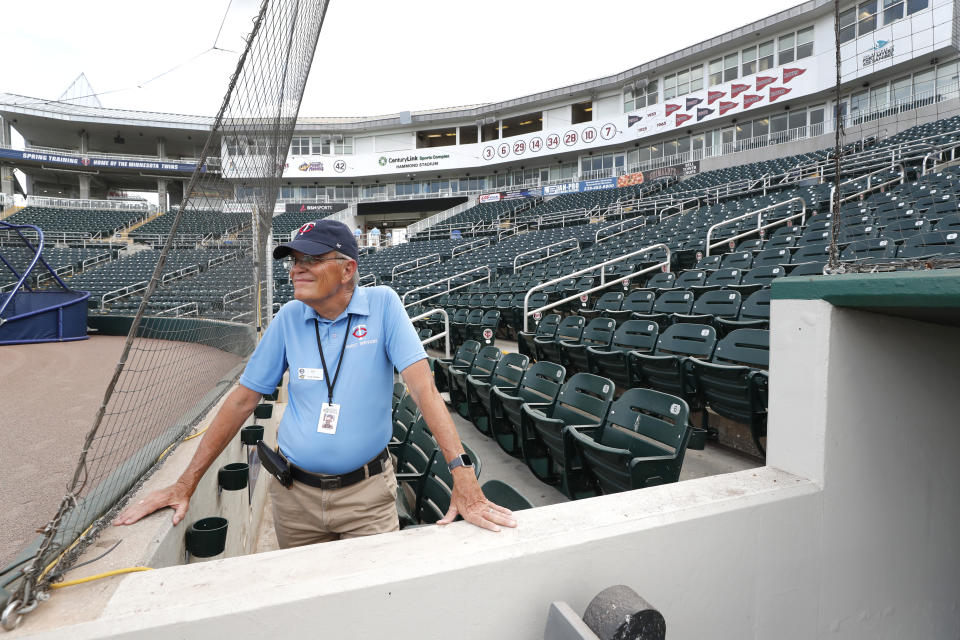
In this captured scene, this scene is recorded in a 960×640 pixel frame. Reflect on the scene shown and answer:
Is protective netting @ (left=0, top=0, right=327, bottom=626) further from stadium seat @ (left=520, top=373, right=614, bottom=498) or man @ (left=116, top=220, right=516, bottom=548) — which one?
stadium seat @ (left=520, top=373, right=614, bottom=498)

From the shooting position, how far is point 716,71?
24.2 meters

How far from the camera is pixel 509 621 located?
3.65 ft

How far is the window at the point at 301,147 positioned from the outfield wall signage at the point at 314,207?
4309mm

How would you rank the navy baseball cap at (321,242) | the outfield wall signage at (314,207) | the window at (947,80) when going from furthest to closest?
the outfield wall signage at (314,207)
the window at (947,80)
the navy baseball cap at (321,242)

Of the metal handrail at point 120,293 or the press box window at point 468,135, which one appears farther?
the press box window at point 468,135

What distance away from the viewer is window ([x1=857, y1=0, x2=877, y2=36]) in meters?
19.1

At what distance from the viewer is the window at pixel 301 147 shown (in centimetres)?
3628

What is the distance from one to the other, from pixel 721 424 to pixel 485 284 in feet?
26.9

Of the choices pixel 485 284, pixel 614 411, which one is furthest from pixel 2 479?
pixel 485 284

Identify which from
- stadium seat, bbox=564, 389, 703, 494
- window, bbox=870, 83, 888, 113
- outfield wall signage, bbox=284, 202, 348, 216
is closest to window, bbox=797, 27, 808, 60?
window, bbox=870, 83, 888, 113

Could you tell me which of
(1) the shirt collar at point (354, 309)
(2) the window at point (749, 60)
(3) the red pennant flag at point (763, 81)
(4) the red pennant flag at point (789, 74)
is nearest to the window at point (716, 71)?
(2) the window at point (749, 60)

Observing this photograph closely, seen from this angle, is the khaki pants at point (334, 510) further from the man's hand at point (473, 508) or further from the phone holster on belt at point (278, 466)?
the man's hand at point (473, 508)

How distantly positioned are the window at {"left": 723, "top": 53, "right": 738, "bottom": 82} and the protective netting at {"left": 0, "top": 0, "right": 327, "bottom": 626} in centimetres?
2550

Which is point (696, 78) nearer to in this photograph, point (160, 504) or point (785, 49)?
point (785, 49)
